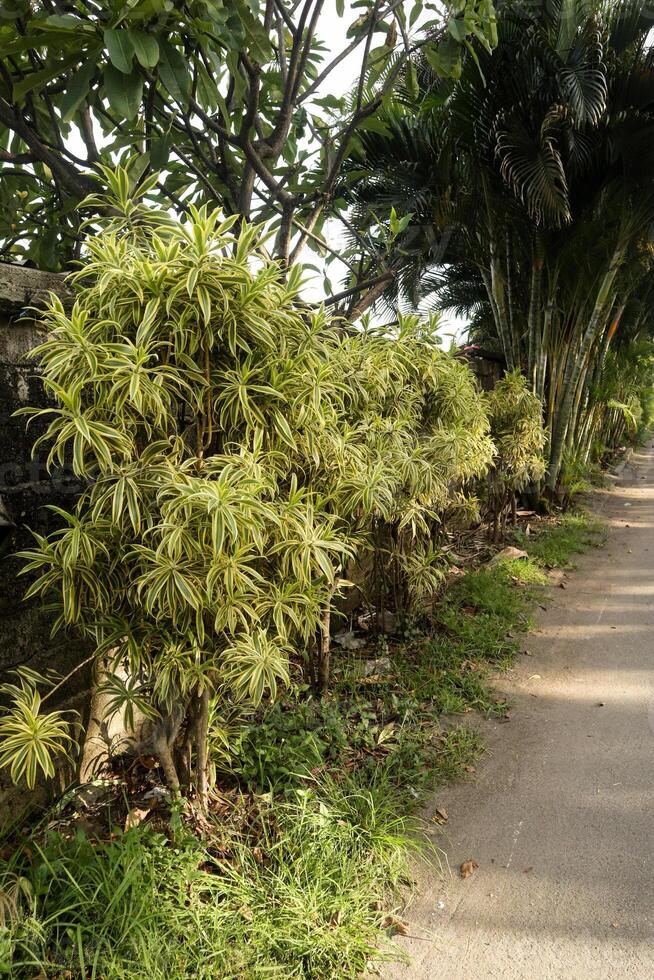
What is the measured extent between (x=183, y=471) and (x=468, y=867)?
5.97 ft

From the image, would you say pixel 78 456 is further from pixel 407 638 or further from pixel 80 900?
pixel 407 638

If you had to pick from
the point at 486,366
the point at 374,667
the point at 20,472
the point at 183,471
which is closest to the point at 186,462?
the point at 183,471

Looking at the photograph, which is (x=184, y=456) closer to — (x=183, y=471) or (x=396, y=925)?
(x=183, y=471)

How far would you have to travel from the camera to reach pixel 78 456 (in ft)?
6.51

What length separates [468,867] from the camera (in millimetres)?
2518

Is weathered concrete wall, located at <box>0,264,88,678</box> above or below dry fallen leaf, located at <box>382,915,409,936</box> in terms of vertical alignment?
above

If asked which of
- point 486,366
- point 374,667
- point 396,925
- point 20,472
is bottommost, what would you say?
point 396,925

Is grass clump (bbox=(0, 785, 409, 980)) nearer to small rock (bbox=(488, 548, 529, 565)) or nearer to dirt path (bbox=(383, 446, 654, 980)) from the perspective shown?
dirt path (bbox=(383, 446, 654, 980))

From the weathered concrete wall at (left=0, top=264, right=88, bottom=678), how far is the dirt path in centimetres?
166

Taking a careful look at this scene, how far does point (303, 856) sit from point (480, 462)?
298cm

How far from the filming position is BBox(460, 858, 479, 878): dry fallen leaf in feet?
8.17

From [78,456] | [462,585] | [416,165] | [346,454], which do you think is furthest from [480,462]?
[416,165]

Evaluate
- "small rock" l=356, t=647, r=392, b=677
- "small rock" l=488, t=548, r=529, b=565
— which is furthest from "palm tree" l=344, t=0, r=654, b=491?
"small rock" l=356, t=647, r=392, b=677

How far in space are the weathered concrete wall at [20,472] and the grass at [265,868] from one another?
0.69 m
